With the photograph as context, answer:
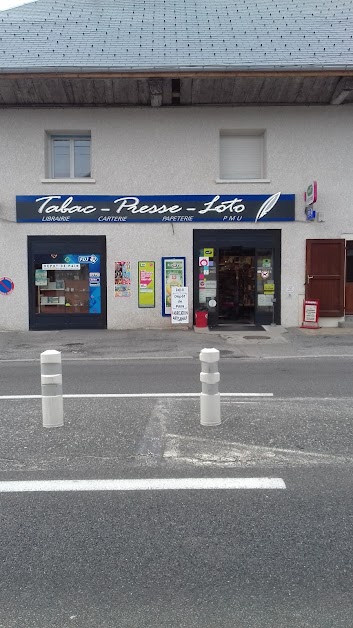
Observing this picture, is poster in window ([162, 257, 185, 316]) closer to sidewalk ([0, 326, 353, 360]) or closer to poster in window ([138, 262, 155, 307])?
poster in window ([138, 262, 155, 307])

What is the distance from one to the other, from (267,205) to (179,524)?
12618mm

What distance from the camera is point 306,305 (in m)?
15.1

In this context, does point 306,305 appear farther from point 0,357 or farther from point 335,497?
point 335,497

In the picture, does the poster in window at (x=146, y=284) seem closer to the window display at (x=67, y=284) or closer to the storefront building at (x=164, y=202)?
the storefront building at (x=164, y=202)

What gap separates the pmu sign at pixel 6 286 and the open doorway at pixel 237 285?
6325 mm

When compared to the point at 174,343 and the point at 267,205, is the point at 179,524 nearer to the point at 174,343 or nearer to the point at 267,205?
the point at 174,343

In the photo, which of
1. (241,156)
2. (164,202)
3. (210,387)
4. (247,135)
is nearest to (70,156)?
(164,202)

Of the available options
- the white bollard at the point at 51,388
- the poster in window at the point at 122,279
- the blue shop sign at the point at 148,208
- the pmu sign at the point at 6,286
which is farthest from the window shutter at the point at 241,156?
the white bollard at the point at 51,388

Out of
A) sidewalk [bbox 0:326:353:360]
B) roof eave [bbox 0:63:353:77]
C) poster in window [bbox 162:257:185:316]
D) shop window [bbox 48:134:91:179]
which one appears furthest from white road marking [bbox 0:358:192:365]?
roof eave [bbox 0:63:353:77]

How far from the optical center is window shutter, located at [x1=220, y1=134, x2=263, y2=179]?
15.2 meters

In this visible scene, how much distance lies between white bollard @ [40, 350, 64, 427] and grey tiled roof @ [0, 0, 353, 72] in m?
10.3

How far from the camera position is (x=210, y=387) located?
561cm

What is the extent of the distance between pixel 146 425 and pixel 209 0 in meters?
17.0

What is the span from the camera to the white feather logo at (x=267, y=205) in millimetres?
14945
